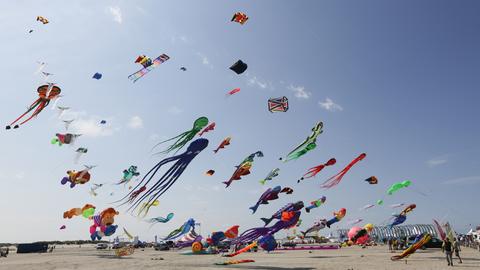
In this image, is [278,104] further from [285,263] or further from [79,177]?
[79,177]

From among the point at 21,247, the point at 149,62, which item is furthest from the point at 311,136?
the point at 21,247

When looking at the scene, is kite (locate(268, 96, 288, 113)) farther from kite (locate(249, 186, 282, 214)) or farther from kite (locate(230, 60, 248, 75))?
kite (locate(249, 186, 282, 214))

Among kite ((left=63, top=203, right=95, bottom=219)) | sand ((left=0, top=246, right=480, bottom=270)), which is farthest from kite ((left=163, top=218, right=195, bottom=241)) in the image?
kite ((left=63, top=203, right=95, bottom=219))

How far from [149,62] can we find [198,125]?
8.05m

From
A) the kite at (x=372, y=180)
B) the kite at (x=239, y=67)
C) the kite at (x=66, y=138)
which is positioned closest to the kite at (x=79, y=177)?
the kite at (x=66, y=138)

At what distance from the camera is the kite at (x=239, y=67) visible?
2434 centimetres

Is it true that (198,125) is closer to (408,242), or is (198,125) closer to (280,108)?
(280,108)

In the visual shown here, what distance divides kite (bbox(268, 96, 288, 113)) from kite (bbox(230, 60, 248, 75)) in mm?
3534

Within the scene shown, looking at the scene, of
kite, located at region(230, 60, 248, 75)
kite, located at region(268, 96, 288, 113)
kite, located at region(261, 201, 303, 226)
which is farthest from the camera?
kite, located at region(261, 201, 303, 226)

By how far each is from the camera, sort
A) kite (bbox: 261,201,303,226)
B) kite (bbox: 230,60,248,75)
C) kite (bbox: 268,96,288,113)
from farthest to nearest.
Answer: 1. kite (bbox: 261,201,303,226)
2. kite (bbox: 268,96,288,113)
3. kite (bbox: 230,60,248,75)

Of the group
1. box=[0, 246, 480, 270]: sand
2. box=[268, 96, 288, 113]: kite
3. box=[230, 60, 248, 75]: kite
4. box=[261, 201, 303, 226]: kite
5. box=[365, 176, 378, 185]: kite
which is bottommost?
box=[0, 246, 480, 270]: sand

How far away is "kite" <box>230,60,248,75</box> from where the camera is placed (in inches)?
958

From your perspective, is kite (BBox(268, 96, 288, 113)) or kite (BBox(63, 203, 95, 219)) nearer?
kite (BBox(268, 96, 288, 113))

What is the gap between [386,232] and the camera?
101 m
